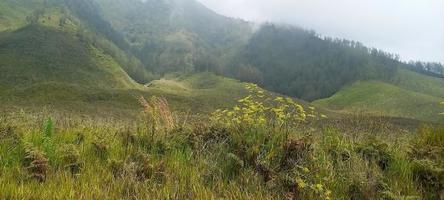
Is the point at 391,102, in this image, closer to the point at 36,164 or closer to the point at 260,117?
the point at 260,117

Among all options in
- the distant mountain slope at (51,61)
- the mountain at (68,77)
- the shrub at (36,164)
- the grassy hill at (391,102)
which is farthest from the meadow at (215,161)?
the grassy hill at (391,102)

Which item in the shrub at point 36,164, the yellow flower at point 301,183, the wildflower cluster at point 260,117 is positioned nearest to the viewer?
the shrub at point 36,164

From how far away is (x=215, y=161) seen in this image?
22.2 ft

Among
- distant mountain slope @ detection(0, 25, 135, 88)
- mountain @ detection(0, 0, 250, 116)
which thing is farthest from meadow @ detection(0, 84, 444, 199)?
distant mountain slope @ detection(0, 25, 135, 88)

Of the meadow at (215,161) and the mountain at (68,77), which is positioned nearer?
the meadow at (215,161)

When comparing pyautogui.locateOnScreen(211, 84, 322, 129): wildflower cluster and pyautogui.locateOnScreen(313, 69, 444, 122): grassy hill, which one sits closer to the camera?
pyautogui.locateOnScreen(211, 84, 322, 129): wildflower cluster

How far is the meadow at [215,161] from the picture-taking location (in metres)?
5.72

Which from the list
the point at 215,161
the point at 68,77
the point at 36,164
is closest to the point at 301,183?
the point at 215,161

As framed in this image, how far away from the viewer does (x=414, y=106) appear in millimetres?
142250

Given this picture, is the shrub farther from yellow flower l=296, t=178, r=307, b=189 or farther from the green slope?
the green slope

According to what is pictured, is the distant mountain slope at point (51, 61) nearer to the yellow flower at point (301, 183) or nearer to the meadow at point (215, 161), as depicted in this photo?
the meadow at point (215, 161)

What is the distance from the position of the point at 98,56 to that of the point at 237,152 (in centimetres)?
14598

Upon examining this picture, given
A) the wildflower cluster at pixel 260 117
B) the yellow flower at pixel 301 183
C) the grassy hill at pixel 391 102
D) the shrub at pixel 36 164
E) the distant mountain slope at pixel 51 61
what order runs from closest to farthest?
the shrub at pixel 36 164 → the yellow flower at pixel 301 183 → the wildflower cluster at pixel 260 117 → the distant mountain slope at pixel 51 61 → the grassy hill at pixel 391 102

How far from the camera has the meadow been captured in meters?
5.72
